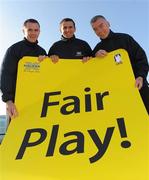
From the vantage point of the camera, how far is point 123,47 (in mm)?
3715

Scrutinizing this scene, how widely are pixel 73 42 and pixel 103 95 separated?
2.58 ft

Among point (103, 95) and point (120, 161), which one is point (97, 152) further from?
point (103, 95)

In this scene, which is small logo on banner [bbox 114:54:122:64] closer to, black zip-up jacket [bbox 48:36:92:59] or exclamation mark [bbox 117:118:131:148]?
black zip-up jacket [bbox 48:36:92:59]

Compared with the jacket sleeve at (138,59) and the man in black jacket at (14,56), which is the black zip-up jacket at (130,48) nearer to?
the jacket sleeve at (138,59)

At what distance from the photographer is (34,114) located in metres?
3.24

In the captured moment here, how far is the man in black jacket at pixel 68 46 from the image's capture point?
3770mm

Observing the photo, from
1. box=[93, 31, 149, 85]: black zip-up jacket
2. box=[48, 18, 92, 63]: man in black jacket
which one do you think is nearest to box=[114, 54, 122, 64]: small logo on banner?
box=[93, 31, 149, 85]: black zip-up jacket

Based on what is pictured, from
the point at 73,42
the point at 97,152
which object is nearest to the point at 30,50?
the point at 73,42

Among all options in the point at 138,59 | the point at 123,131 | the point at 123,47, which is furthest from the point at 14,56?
the point at 123,131

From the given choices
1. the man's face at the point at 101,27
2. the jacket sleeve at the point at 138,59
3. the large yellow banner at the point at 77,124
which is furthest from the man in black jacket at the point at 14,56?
the jacket sleeve at the point at 138,59

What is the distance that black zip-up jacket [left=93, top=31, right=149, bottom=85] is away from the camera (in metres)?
3.56

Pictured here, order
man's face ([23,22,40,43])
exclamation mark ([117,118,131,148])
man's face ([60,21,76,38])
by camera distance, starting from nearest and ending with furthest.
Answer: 1. exclamation mark ([117,118,131,148])
2. man's face ([23,22,40,43])
3. man's face ([60,21,76,38])

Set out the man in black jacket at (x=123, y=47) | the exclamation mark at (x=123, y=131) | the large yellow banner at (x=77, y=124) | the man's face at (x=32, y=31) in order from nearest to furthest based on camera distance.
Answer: the large yellow banner at (x=77, y=124)
the exclamation mark at (x=123, y=131)
the man in black jacket at (x=123, y=47)
the man's face at (x=32, y=31)

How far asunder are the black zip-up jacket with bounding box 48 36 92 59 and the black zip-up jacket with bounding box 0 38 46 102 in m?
0.17
